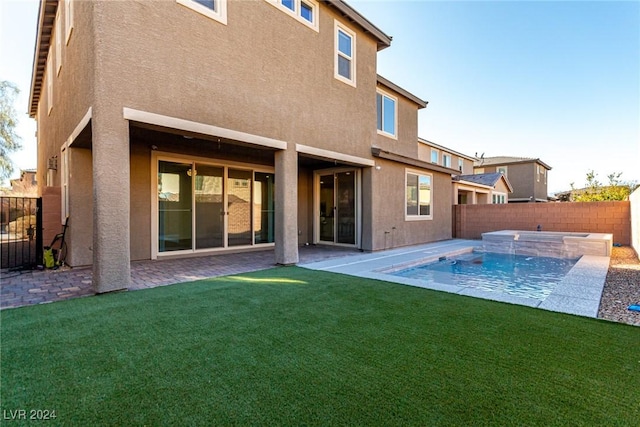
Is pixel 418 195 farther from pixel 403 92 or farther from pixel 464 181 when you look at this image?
pixel 464 181

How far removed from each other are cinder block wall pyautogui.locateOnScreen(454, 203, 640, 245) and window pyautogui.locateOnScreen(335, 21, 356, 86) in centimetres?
1024

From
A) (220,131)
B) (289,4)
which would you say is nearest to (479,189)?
(289,4)

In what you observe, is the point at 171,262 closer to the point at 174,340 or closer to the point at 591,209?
the point at 174,340

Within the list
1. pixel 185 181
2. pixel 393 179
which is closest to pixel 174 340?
pixel 185 181

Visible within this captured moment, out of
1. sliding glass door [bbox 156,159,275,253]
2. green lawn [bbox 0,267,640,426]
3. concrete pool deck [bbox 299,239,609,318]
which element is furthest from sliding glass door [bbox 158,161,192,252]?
green lawn [bbox 0,267,640,426]

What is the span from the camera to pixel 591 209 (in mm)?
13250

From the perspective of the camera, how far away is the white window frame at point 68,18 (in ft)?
22.8

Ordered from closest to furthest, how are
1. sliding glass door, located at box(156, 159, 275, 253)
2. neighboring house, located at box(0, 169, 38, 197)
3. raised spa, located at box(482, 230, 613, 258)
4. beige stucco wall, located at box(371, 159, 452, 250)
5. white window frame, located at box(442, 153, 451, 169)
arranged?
sliding glass door, located at box(156, 159, 275, 253)
raised spa, located at box(482, 230, 613, 258)
beige stucco wall, located at box(371, 159, 452, 250)
neighboring house, located at box(0, 169, 38, 197)
white window frame, located at box(442, 153, 451, 169)

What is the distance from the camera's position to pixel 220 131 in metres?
6.60

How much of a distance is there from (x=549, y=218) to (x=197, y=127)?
51.0 ft

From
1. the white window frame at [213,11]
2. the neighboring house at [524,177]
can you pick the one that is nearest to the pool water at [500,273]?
the white window frame at [213,11]

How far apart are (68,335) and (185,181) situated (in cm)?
656

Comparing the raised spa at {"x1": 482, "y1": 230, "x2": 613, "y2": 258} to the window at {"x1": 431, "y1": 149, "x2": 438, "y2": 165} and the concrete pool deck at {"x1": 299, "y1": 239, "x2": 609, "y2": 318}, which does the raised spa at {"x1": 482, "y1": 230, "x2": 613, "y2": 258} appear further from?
the window at {"x1": 431, "y1": 149, "x2": 438, "y2": 165}

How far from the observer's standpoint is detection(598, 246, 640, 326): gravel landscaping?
4106 millimetres
